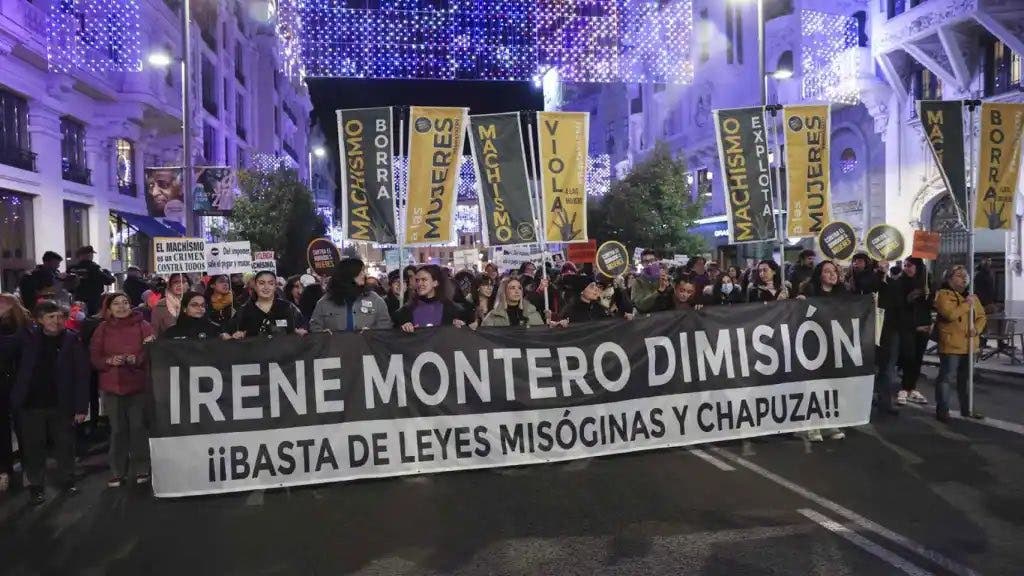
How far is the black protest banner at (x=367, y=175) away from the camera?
28.9 feet

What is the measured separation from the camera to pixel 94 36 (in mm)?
19969

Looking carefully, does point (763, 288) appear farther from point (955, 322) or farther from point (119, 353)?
point (119, 353)

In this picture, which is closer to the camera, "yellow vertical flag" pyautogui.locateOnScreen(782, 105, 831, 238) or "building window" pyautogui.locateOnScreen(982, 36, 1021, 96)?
"yellow vertical flag" pyautogui.locateOnScreen(782, 105, 831, 238)

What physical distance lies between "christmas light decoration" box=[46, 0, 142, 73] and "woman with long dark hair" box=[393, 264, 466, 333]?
47.6 ft

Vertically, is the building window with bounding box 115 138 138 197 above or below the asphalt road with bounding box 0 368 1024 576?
above

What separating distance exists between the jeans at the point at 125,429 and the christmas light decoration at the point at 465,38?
8322mm

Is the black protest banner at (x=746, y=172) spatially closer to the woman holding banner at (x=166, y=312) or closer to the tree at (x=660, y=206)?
the woman holding banner at (x=166, y=312)

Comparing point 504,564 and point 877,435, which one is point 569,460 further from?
point 877,435

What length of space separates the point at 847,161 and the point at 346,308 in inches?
878

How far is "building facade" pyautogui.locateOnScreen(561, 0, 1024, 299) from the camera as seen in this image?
63.7 feet

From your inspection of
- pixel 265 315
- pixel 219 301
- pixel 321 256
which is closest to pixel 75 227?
pixel 321 256

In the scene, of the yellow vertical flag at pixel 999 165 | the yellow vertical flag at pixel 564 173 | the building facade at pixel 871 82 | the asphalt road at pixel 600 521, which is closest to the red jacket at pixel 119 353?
the asphalt road at pixel 600 521

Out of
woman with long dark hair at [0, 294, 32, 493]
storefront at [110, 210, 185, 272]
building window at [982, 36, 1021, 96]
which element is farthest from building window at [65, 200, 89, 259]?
building window at [982, 36, 1021, 96]

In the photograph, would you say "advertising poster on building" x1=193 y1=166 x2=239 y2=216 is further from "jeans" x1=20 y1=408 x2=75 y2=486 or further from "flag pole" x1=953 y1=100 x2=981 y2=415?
"flag pole" x1=953 y1=100 x2=981 y2=415
